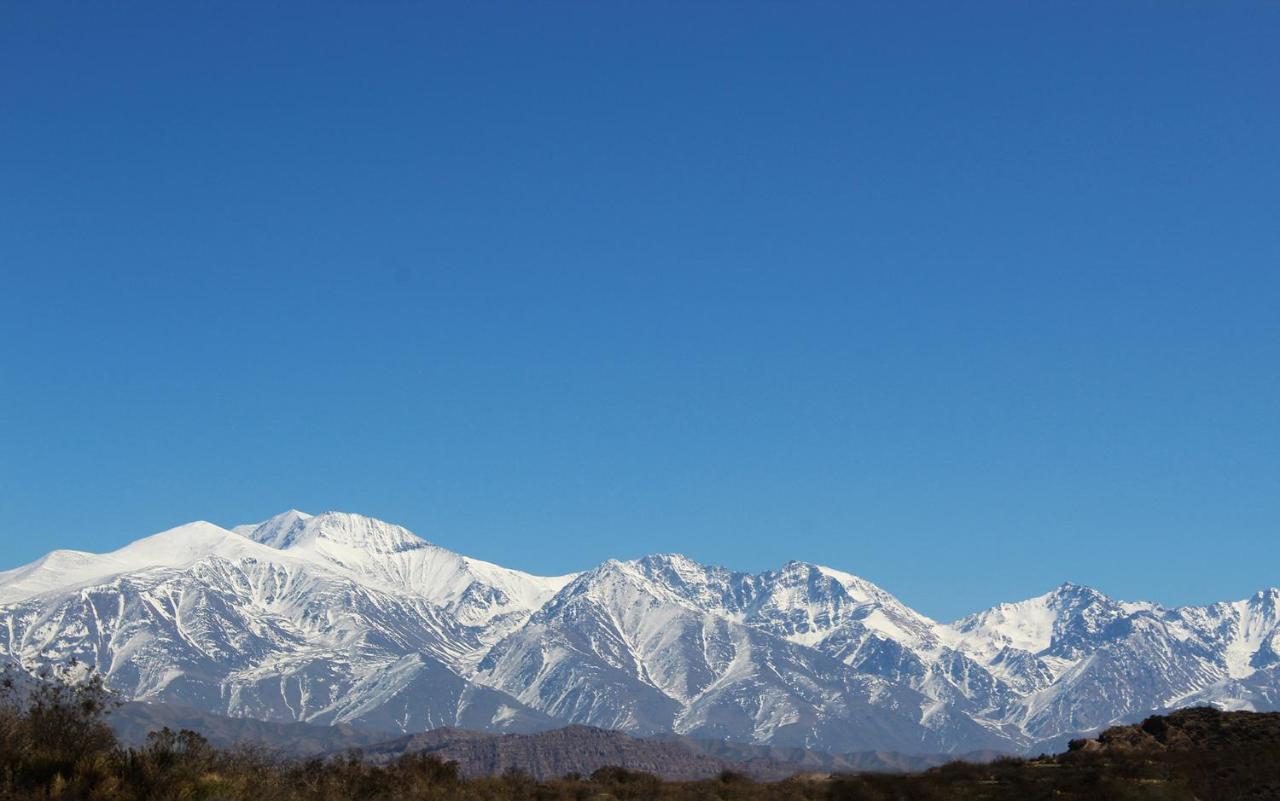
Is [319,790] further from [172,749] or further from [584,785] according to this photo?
[584,785]

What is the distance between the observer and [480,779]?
7969 cm

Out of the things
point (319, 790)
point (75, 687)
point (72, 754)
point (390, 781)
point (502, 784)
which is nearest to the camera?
point (72, 754)

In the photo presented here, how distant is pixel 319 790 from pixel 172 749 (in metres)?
7.22

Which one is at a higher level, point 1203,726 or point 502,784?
point 1203,726

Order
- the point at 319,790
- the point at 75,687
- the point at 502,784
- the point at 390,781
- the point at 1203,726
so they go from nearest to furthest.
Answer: the point at 75,687, the point at 319,790, the point at 390,781, the point at 502,784, the point at 1203,726

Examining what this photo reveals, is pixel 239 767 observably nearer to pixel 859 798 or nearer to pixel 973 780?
pixel 859 798

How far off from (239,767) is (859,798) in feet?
98.6

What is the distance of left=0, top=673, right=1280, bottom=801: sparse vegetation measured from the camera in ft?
177

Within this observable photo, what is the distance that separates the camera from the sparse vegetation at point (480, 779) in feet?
177

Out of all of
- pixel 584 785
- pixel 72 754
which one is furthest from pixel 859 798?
pixel 72 754

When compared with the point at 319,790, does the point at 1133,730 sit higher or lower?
higher

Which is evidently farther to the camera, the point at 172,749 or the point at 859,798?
the point at 859,798

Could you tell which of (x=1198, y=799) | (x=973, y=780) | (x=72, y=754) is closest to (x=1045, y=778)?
(x=973, y=780)

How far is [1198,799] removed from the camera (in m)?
62.8
